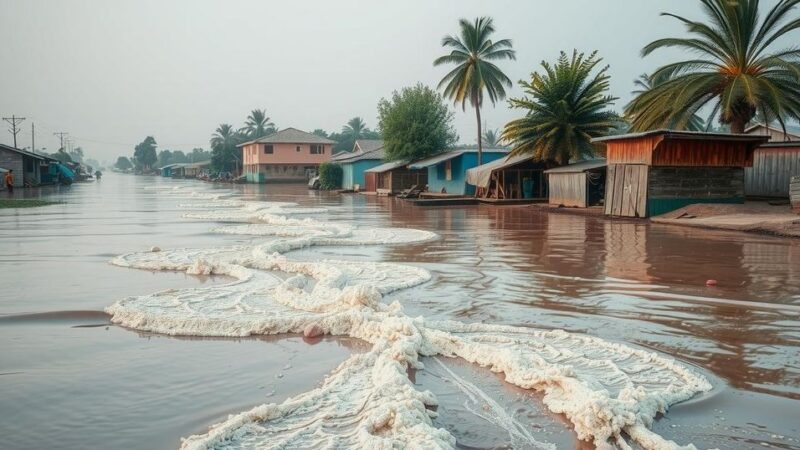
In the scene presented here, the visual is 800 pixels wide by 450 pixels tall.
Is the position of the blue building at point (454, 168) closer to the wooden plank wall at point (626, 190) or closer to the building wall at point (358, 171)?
the building wall at point (358, 171)

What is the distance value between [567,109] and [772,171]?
350 inches

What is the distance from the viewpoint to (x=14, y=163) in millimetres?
49906

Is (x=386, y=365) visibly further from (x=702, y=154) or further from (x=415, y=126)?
(x=415, y=126)

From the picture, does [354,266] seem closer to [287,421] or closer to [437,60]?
[287,421]

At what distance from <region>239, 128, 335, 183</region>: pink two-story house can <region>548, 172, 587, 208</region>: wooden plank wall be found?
4443 cm

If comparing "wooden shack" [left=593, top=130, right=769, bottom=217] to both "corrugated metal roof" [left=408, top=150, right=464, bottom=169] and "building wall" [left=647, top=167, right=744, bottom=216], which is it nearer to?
"building wall" [left=647, top=167, right=744, bottom=216]

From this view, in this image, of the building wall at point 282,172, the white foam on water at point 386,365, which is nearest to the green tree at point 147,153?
the building wall at point 282,172

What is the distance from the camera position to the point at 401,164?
4269cm

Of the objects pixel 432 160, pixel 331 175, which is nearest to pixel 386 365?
pixel 432 160

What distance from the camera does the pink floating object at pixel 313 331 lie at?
22.0ft

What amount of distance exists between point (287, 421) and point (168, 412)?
0.91 meters

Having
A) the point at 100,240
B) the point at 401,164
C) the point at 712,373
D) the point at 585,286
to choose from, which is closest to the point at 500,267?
the point at 585,286

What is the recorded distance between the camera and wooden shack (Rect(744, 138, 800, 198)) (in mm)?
21469

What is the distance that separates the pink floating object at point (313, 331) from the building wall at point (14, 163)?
5224 cm
